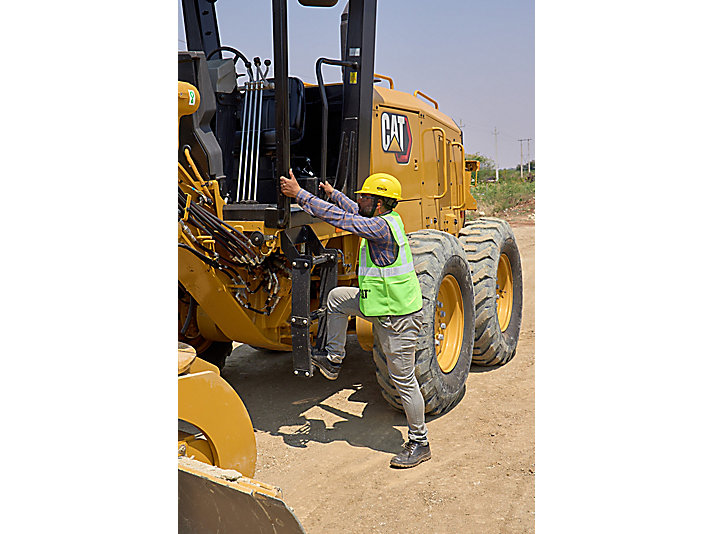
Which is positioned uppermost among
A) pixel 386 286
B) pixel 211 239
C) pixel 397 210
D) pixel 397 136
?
pixel 397 136

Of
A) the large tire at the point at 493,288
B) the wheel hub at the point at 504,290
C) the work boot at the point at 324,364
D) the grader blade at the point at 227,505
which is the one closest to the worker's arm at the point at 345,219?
the work boot at the point at 324,364

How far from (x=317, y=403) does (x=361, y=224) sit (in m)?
1.95

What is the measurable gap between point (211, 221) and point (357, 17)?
1.78 meters

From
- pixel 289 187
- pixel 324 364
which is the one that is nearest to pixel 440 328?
pixel 324 364

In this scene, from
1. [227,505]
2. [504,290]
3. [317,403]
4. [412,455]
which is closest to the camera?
[227,505]

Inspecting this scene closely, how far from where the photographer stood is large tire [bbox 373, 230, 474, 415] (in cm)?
475

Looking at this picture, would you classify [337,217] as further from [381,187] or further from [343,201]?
[343,201]

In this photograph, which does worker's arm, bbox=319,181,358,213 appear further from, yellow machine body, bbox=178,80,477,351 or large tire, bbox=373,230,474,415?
large tire, bbox=373,230,474,415

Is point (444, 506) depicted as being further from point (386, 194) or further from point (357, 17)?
point (357, 17)

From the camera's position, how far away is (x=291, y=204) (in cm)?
427

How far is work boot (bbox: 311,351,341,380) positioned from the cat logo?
1.70 metres

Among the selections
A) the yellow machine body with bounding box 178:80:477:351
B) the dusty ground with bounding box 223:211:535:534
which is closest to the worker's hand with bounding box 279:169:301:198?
the yellow machine body with bounding box 178:80:477:351

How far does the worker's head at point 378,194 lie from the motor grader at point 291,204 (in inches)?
16.2

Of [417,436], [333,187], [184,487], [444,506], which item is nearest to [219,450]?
[184,487]
